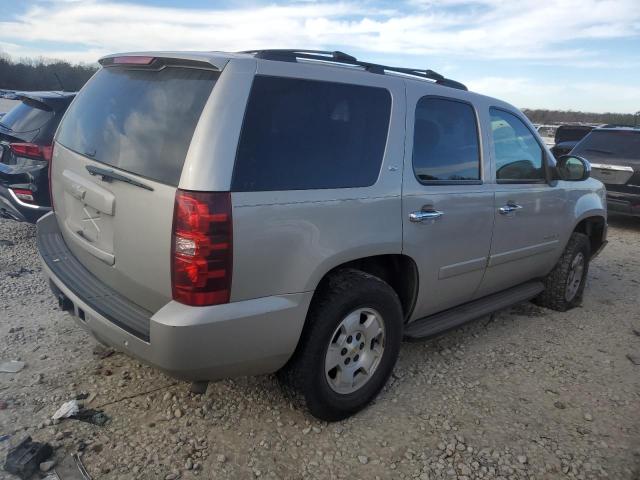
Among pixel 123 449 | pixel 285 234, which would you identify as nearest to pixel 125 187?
pixel 285 234

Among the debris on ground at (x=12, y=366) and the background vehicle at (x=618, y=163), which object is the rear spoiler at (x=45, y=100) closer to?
the debris on ground at (x=12, y=366)

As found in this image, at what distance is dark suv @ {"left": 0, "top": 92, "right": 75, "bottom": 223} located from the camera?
4859 millimetres

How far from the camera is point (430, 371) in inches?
134

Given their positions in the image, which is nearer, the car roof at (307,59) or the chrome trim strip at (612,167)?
the car roof at (307,59)

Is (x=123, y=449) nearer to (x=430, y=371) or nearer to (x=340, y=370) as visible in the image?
(x=340, y=370)

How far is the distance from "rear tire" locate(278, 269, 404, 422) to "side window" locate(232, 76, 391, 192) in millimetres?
572

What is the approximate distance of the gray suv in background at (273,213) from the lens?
211cm

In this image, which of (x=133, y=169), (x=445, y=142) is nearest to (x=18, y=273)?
(x=133, y=169)

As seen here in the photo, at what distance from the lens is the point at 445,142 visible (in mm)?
3172

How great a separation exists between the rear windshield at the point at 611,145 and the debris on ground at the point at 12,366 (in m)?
8.76

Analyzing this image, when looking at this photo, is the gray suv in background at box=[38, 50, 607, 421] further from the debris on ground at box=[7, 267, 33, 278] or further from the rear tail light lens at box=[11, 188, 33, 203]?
the rear tail light lens at box=[11, 188, 33, 203]

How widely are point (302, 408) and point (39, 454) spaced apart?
4.14 feet

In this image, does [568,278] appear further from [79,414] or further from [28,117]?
[28,117]

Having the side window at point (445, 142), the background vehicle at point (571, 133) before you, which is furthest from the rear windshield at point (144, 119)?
the background vehicle at point (571, 133)
